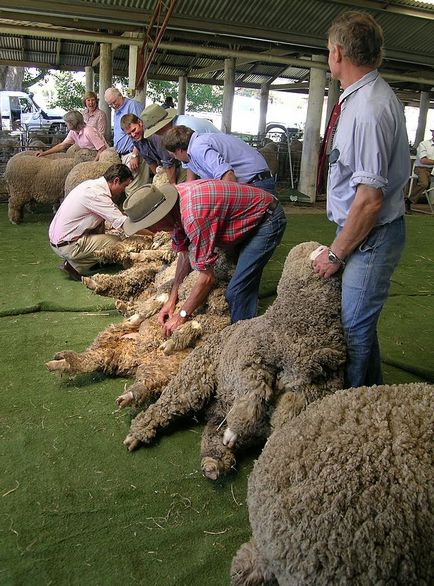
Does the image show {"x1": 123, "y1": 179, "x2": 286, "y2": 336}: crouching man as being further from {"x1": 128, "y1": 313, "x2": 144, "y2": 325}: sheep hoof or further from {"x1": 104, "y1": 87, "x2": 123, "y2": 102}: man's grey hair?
{"x1": 104, "y1": 87, "x2": 123, "y2": 102}: man's grey hair

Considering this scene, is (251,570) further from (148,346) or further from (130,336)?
(130,336)

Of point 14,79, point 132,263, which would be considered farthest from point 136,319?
point 14,79

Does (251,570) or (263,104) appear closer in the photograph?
(251,570)

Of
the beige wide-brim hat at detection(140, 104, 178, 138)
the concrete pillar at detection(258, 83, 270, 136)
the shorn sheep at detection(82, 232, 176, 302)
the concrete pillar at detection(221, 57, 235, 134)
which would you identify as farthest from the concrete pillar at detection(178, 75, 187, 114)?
the shorn sheep at detection(82, 232, 176, 302)

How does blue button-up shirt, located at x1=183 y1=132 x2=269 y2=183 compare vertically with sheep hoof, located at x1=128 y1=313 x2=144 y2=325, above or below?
above

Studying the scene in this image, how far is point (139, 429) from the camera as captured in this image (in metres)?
2.89

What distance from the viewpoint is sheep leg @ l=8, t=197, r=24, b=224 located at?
27.7ft

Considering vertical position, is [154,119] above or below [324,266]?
above

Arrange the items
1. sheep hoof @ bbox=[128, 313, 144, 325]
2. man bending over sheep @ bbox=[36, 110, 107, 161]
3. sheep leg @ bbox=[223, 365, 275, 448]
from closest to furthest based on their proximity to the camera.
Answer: sheep leg @ bbox=[223, 365, 275, 448], sheep hoof @ bbox=[128, 313, 144, 325], man bending over sheep @ bbox=[36, 110, 107, 161]

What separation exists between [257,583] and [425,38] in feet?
39.0

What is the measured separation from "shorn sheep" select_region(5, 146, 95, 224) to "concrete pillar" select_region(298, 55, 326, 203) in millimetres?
5580

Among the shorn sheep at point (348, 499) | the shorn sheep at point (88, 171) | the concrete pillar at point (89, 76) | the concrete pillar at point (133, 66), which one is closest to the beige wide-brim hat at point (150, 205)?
the shorn sheep at point (348, 499)

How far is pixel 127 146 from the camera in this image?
7.46 metres

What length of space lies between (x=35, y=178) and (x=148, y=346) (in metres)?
5.76
